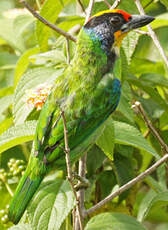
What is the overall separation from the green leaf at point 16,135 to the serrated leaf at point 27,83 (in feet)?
0.51

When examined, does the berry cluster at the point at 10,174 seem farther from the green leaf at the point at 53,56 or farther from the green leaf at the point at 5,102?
the green leaf at the point at 53,56

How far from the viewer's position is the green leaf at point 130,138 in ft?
7.42

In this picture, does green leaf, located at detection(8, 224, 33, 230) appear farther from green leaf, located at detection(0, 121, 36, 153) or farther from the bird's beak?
the bird's beak

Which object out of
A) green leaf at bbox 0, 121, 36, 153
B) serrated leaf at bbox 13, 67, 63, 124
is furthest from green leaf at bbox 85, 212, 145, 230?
serrated leaf at bbox 13, 67, 63, 124

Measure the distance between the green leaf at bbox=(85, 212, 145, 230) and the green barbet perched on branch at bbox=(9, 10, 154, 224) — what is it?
30 centimetres

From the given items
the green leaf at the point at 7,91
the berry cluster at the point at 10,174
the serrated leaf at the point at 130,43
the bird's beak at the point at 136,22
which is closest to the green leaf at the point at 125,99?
the serrated leaf at the point at 130,43

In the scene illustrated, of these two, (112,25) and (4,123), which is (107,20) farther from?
(4,123)

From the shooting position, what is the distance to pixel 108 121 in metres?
2.35

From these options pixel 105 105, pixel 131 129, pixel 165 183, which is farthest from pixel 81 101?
pixel 165 183

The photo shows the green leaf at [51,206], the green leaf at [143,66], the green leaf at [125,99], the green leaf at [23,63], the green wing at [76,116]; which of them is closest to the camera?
the green leaf at [51,206]

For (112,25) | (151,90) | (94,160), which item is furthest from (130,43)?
(94,160)

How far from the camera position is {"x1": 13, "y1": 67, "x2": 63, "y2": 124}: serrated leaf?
2509mm

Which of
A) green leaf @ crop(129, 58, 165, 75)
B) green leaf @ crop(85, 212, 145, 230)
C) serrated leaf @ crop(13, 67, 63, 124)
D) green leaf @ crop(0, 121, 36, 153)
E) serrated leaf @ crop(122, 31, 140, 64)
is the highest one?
serrated leaf @ crop(122, 31, 140, 64)

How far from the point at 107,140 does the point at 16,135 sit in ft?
1.32
